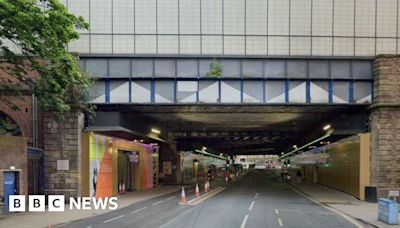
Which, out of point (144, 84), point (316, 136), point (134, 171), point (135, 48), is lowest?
point (134, 171)

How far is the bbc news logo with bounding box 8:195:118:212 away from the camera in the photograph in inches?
1013

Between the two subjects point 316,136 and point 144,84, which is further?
point 316,136

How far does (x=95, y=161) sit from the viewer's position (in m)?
34.9

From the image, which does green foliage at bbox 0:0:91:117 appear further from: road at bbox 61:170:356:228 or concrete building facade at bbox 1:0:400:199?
concrete building facade at bbox 1:0:400:199

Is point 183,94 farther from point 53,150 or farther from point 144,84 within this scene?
point 53,150

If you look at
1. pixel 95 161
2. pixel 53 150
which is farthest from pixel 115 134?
pixel 53 150

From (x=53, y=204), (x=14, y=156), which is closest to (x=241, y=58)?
(x=53, y=204)

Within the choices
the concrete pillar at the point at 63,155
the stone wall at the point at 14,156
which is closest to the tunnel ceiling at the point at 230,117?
the concrete pillar at the point at 63,155

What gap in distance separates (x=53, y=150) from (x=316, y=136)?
29.1m

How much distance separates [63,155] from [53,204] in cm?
369

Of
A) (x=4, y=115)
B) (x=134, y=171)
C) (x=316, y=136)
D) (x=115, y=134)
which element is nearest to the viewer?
(x=4, y=115)

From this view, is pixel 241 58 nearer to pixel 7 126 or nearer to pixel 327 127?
pixel 327 127

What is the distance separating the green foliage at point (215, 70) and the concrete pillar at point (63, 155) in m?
8.85

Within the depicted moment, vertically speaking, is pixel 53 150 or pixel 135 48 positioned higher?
pixel 135 48
